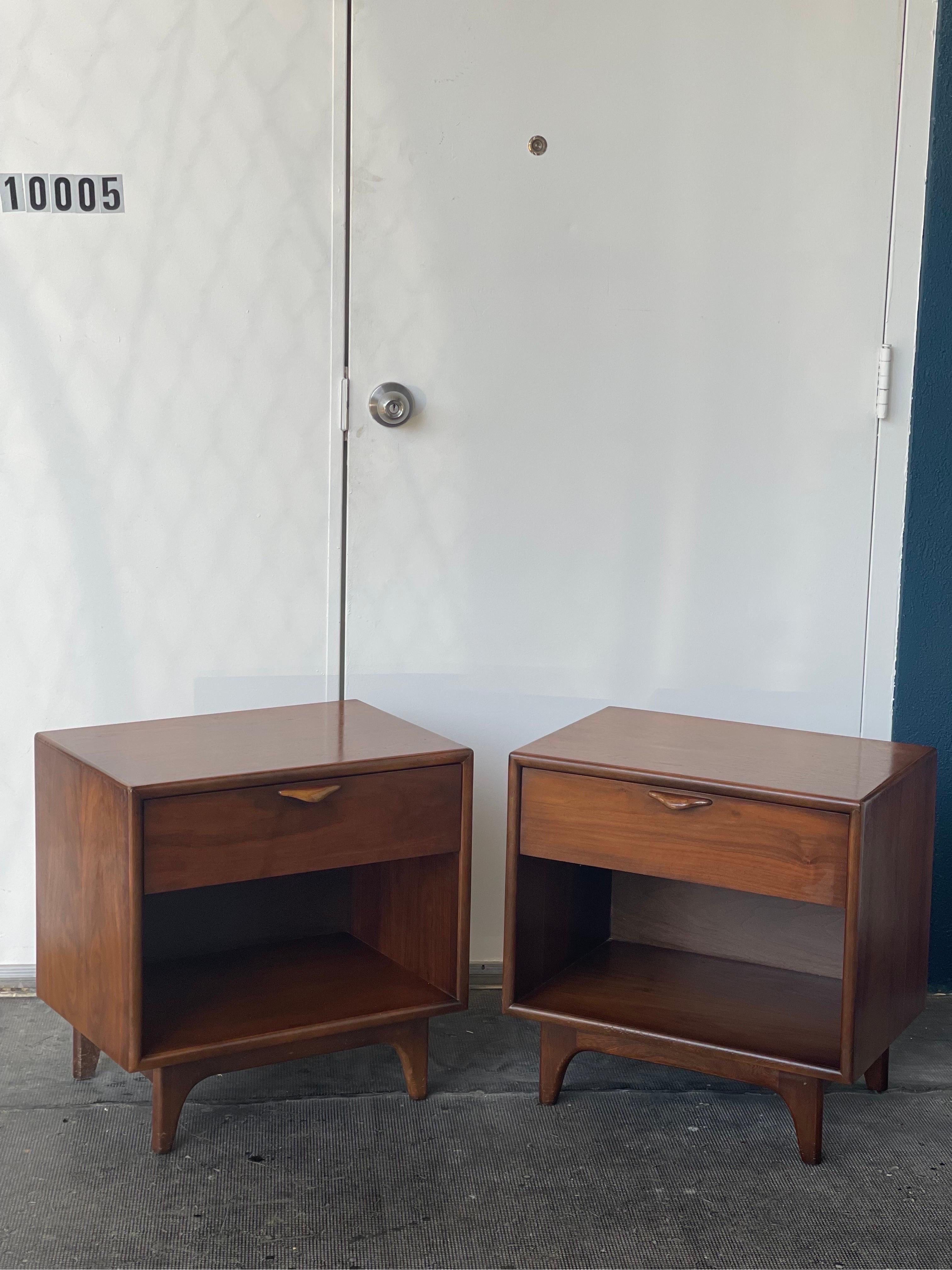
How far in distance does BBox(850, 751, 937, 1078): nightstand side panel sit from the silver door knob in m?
1.04

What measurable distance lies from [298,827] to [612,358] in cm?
104

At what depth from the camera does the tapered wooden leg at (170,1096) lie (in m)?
1.60

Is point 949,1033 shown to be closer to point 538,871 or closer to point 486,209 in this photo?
point 538,871

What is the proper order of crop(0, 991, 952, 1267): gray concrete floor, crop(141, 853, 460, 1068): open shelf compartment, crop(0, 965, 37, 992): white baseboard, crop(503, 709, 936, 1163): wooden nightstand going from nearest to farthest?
crop(0, 991, 952, 1267): gray concrete floor
crop(503, 709, 936, 1163): wooden nightstand
crop(141, 853, 460, 1068): open shelf compartment
crop(0, 965, 37, 992): white baseboard

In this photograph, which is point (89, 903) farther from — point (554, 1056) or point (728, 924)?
point (728, 924)

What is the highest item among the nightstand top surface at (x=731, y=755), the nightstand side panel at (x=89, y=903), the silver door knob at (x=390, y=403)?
the silver door knob at (x=390, y=403)

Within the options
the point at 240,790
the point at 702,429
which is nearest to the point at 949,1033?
the point at 702,429

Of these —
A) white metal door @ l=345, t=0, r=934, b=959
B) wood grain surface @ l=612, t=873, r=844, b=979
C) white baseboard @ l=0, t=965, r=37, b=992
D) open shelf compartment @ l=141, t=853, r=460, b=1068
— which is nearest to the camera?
open shelf compartment @ l=141, t=853, r=460, b=1068

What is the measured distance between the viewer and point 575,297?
2107 millimetres

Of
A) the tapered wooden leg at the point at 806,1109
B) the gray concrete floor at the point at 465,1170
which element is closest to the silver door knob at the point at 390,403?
the gray concrete floor at the point at 465,1170

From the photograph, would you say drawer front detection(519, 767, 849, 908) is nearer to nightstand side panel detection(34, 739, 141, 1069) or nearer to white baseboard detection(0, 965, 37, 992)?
nightstand side panel detection(34, 739, 141, 1069)

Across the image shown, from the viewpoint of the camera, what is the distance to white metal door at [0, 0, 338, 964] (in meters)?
1.97

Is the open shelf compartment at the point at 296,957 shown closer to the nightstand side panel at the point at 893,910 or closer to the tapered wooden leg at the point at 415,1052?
the tapered wooden leg at the point at 415,1052

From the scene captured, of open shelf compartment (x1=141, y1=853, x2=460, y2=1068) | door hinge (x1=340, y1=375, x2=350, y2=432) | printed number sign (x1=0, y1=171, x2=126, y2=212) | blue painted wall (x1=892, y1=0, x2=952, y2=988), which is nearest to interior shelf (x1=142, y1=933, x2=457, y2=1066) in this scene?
open shelf compartment (x1=141, y1=853, x2=460, y2=1068)
